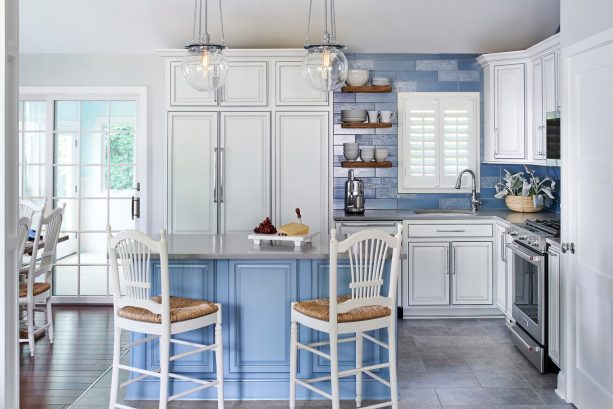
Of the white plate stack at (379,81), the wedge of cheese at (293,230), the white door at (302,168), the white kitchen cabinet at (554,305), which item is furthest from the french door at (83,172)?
the white kitchen cabinet at (554,305)

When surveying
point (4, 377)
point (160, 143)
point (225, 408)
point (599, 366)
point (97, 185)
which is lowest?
point (225, 408)

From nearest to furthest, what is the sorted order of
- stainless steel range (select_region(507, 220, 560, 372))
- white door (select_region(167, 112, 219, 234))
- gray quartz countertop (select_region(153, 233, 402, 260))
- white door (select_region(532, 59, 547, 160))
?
gray quartz countertop (select_region(153, 233, 402, 260)) < stainless steel range (select_region(507, 220, 560, 372)) < white door (select_region(532, 59, 547, 160)) < white door (select_region(167, 112, 219, 234))

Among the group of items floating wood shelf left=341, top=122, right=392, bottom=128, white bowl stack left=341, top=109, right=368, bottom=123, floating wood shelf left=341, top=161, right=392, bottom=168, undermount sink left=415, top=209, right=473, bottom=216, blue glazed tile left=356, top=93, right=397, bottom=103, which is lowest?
undermount sink left=415, top=209, right=473, bottom=216

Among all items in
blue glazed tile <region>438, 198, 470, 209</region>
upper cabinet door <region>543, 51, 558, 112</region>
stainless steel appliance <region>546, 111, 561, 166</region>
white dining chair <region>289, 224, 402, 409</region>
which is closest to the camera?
white dining chair <region>289, 224, 402, 409</region>

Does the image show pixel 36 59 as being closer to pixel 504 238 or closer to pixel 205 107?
pixel 205 107

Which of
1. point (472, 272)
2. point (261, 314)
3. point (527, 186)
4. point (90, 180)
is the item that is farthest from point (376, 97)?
point (261, 314)

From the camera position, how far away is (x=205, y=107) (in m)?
5.46

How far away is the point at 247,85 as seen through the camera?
17.9ft

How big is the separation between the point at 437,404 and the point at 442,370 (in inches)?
24.1

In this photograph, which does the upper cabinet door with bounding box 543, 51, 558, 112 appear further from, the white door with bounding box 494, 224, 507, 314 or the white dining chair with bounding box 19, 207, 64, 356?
the white dining chair with bounding box 19, 207, 64, 356

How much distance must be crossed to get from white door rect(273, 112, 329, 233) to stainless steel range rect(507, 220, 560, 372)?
1.71 m

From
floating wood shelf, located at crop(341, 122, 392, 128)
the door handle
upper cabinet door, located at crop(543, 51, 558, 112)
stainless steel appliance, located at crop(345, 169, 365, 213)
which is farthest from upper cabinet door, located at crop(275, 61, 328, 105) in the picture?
upper cabinet door, located at crop(543, 51, 558, 112)

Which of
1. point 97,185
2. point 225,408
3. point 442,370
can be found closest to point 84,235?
point 97,185

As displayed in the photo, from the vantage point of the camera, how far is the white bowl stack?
573cm
